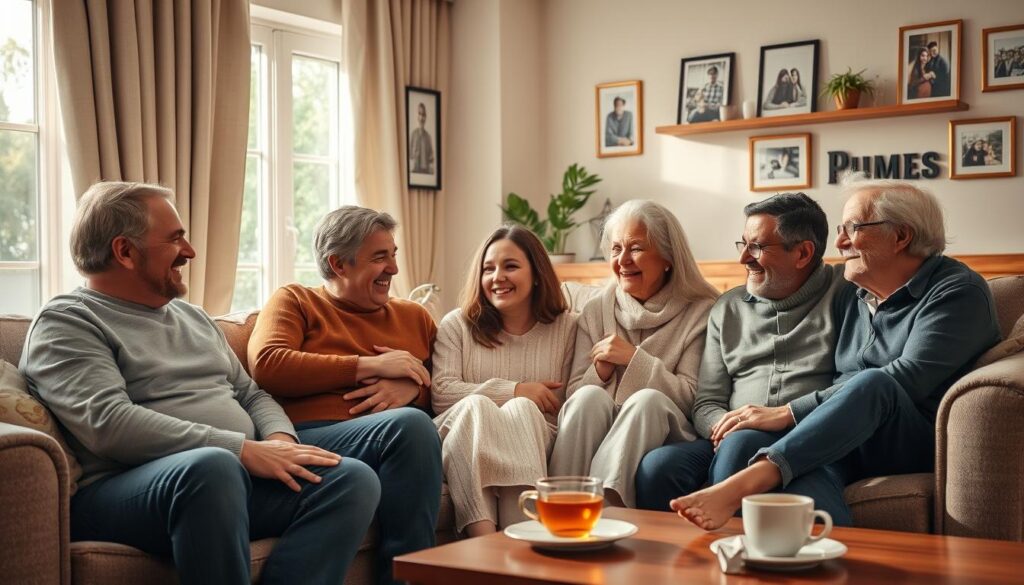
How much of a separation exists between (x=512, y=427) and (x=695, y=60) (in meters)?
3.11

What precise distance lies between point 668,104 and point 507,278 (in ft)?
8.71

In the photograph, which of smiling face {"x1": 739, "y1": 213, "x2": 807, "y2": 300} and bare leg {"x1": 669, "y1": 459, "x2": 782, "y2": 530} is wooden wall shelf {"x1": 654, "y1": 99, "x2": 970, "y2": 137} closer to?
smiling face {"x1": 739, "y1": 213, "x2": 807, "y2": 300}

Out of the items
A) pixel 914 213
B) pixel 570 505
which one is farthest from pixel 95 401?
pixel 914 213

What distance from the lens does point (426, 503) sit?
2535mm

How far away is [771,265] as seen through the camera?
9.34 ft

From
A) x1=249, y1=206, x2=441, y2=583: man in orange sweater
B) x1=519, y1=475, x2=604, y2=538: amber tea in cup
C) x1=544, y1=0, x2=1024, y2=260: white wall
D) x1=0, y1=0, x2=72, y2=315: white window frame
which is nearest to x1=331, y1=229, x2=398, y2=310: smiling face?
x1=249, y1=206, x2=441, y2=583: man in orange sweater

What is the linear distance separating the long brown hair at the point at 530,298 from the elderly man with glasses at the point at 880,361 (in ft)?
2.33

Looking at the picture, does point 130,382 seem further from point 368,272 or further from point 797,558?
point 797,558

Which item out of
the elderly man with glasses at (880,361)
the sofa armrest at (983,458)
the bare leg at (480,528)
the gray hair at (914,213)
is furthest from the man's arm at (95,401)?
the gray hair at (914,213)

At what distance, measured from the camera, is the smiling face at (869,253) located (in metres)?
2.71

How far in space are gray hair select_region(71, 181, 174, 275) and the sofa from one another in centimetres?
25

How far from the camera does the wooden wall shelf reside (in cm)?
469

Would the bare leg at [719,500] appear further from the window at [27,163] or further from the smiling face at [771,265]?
the window at [27,163]

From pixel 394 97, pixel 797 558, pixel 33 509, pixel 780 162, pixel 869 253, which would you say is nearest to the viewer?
pixel 797 558
